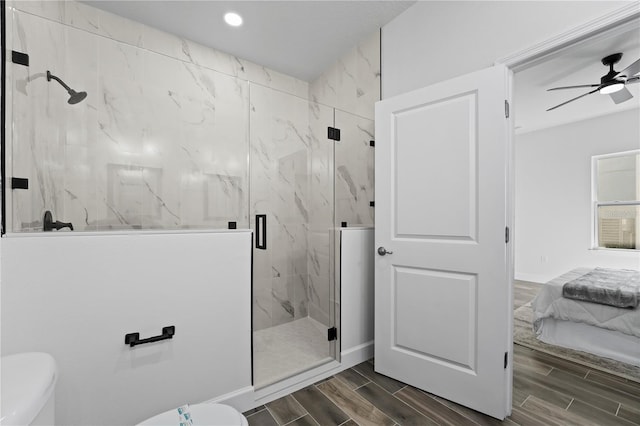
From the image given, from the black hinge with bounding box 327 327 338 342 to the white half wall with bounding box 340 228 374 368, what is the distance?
5 cm

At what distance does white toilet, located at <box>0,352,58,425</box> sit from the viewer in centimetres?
69

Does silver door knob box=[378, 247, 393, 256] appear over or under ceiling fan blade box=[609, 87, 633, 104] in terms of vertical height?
under

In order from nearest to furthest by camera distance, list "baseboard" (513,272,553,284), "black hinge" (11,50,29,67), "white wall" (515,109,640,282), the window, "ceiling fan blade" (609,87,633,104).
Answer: "black hinge" (11,50,29,67) → "ceiling fan blade" (609,87,633,104) → the window → "white wall" (515,109,640,282) → "baseboard" (513,272,553,284)

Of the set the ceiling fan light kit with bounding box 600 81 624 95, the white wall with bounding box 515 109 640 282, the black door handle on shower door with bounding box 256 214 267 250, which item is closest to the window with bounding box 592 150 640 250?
the white wall with bounding box 515 109 640 282

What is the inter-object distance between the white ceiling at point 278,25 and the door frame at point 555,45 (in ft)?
3.39

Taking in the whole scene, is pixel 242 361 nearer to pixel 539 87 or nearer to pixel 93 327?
pixel 93 327

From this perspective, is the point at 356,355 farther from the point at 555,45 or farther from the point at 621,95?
the point at 621,95

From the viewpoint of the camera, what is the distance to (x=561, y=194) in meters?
4.60

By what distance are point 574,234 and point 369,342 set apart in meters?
4.34

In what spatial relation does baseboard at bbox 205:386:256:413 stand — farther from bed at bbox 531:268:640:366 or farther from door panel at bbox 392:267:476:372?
bed at bbox 531:268:640:366

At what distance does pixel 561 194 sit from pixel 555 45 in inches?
168

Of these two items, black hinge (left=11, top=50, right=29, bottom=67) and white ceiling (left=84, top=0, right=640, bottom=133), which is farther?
white ceiling (left=84, top=0, right=640, bottom=133)

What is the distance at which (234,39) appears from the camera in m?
2.43

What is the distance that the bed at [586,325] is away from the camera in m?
2.09
